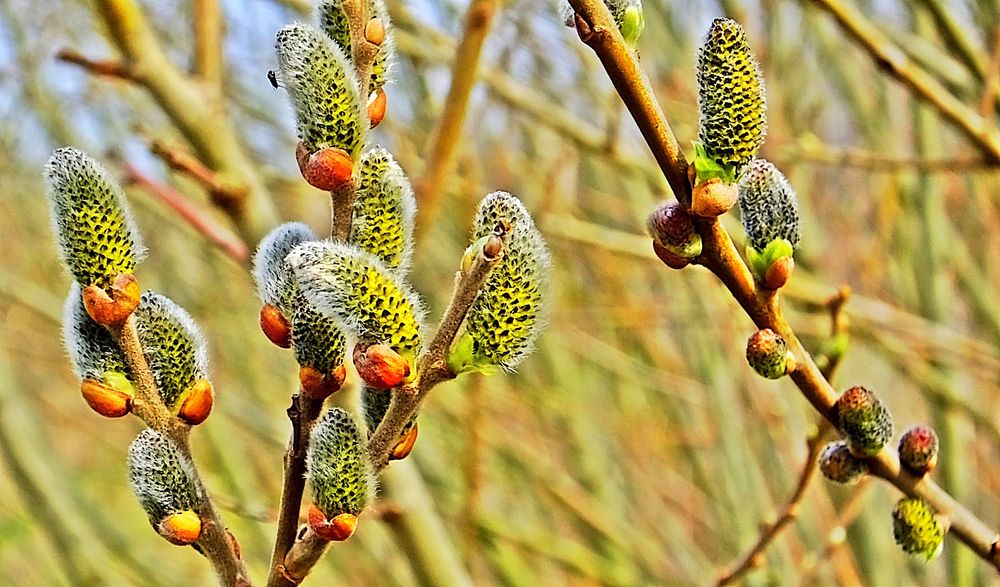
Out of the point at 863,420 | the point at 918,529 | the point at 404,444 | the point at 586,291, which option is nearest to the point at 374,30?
the point at 404,444

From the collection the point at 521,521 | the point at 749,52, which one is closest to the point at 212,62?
the point at 749,52

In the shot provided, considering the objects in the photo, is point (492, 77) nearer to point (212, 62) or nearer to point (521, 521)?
point (212, 62)

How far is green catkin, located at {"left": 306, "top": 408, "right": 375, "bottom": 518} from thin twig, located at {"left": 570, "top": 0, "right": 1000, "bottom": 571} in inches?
9.7

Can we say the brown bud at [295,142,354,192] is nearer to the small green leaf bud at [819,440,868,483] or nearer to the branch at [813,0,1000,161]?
the small green leaf bud at [819,440,868,483]

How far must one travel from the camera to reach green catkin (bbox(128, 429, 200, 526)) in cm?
60

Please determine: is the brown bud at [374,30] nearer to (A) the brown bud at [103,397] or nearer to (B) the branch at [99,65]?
(A) the brown bud at [103,397]

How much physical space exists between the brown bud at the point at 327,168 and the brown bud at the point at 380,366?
0.10m

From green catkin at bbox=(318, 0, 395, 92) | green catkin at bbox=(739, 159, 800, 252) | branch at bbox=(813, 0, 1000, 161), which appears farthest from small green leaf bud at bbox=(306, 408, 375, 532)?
branch at bbox=(813, 0, 1000, 161)

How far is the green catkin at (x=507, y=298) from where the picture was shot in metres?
0.55

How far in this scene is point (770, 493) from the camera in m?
3.05

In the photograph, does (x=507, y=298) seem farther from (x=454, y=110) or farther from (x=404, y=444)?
(x=454, y=110)

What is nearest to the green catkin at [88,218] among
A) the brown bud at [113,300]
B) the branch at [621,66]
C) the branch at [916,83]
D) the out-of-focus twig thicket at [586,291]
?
the brown bud at [113,300]

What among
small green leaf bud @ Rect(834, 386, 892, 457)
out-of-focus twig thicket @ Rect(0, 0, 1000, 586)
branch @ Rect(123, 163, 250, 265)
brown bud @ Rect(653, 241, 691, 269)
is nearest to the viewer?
brown bud @ Rect(653, 241, 691, 269)

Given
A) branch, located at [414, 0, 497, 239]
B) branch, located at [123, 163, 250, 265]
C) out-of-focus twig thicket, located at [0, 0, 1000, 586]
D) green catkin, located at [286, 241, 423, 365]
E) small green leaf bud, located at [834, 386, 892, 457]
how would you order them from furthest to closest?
out-of-focus twig thicket, located at [0, 0, 1000, 586], branch, located at [123, 163, 250, 265], branch, located at [414, 0, 497, 239], small green leaf bud, located at [834, 386, 892, 457], green catkin, located at [286, 241, 423, 365]
